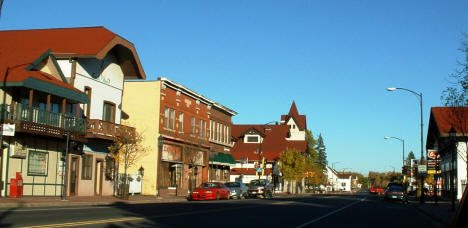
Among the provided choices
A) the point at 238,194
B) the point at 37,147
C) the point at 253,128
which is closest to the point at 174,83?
A: the point at 238,194

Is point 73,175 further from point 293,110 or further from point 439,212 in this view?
point 293,110

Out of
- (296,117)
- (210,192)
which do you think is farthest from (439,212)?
(296,117)

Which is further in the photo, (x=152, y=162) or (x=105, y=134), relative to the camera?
(x=152, y=162)

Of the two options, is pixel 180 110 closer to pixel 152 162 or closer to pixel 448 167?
pixel 152 162

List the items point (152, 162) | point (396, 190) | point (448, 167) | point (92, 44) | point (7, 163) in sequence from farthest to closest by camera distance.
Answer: point (448, 167)
point (396, 190)
point (152, 162)
point (92, 44)
point (7, 163)

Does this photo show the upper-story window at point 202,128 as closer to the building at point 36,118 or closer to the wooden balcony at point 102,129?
the wooden balcony at point 102,129

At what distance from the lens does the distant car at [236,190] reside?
46556mm

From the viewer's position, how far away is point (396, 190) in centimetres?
5000

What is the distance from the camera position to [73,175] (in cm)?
3584

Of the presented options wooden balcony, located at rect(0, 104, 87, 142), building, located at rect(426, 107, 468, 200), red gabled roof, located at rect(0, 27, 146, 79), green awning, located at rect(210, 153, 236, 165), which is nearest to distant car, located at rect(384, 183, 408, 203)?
building, located at rect(426, 107, 468, 200)

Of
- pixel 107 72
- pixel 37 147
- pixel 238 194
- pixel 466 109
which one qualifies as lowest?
pixel 238 194

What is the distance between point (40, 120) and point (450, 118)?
2415 cm

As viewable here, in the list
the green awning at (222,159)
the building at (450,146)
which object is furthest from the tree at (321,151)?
the green awning at (222,159)

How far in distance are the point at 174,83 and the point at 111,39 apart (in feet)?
38.4
